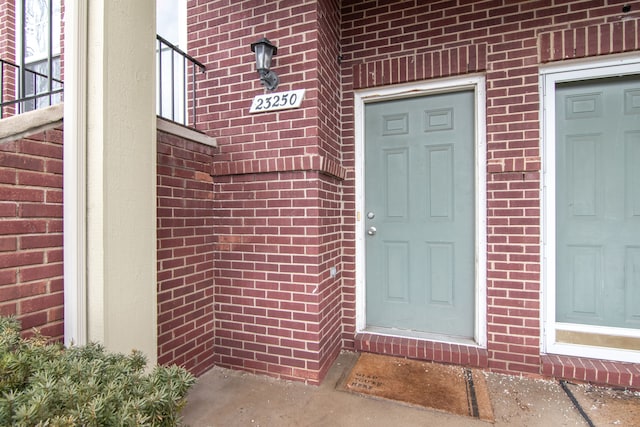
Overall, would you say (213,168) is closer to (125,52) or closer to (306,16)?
(125,52)

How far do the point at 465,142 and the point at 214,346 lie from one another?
2661 millimetres

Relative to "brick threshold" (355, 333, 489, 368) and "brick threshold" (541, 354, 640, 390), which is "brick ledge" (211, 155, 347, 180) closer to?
"brick threshold" (355, 333, 489, 368)

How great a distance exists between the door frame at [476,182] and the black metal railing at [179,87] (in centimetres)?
141

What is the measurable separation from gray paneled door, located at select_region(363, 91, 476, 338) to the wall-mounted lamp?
92 cm

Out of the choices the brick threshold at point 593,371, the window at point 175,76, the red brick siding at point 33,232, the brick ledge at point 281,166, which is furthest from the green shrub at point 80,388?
the brick threshold at point 593,371

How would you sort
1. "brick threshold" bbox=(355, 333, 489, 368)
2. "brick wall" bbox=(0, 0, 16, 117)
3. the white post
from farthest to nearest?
"brick wall" bbox=(0, 0, 16, 117) → "brick threshold" bbox=(355, 333, 489, 368) → the white post

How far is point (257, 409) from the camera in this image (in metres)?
1.97

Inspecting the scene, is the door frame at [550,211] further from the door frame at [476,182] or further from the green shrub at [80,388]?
the green shrub at [80,388]

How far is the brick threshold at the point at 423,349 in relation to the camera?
93.7 inches

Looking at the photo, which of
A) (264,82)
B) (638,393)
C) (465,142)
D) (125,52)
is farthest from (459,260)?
(125,52)

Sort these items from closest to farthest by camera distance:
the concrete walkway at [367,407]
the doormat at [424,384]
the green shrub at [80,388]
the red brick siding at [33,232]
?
the green shrub at [80,388]
the red brick siding at [33,232]
the concrete walkway at [367,407]
the doormat at [424,384]

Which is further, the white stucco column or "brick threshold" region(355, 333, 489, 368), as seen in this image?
→ "brick threshold" region(355, 333, 489, 368)

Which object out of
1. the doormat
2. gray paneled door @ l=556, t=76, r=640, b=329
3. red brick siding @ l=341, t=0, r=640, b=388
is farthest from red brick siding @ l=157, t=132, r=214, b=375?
gray paneled door @ l=556, t=76, r=640, b=329

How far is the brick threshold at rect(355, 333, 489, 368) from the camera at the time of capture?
238cm
